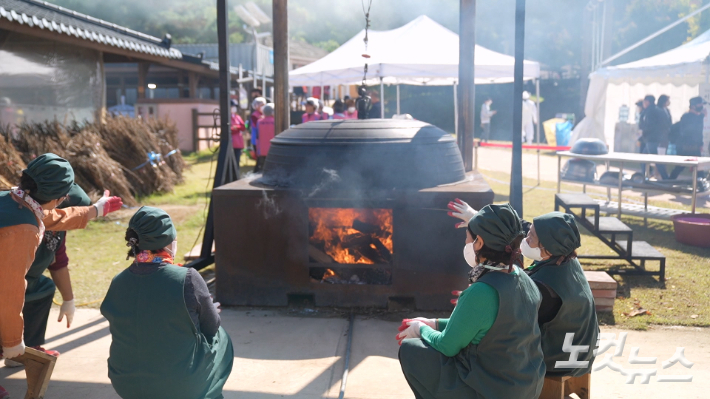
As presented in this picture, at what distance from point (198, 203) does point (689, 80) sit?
1094 centimetres

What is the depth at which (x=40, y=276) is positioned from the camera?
12.1ft

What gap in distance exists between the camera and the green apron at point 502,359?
2.33 meters

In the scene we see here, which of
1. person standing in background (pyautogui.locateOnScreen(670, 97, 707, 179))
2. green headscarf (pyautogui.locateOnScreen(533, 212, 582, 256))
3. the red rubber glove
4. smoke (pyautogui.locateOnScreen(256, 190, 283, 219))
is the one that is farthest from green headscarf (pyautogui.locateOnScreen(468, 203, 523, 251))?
person standing in background (pyautogui.locateOnScreen(670, 97, 707, 179))

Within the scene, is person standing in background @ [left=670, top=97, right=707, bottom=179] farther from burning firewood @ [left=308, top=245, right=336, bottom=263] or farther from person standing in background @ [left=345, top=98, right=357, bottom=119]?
burning firewood @ [left=308, top=245, right=336, bottom=263]

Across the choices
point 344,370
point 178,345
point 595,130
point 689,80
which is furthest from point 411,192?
point 595,130

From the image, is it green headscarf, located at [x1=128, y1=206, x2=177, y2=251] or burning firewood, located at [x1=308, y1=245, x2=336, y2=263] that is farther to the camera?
burning firewood, located at [x1=308, y1=245, x2=336, y2=263]

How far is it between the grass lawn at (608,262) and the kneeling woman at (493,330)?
2607 mm

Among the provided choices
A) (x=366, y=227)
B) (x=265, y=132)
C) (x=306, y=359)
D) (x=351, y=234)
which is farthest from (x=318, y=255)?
(x=265, y=132)

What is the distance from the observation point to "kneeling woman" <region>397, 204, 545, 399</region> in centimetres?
233

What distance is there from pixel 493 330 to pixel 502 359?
0.13 meters

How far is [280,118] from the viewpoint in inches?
262

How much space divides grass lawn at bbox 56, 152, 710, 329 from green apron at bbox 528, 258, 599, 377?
2.01 meters

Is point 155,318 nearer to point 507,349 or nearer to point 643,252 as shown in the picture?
point 507,349

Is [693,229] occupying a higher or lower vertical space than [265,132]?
lower
